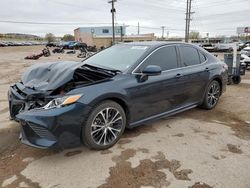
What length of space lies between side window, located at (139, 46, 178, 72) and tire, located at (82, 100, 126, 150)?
873mm

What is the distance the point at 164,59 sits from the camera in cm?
445

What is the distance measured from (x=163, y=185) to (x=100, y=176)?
2.46ft

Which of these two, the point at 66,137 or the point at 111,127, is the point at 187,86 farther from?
the point at 66,137

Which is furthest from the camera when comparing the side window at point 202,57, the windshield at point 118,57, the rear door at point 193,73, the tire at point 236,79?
the tire at point 236,79

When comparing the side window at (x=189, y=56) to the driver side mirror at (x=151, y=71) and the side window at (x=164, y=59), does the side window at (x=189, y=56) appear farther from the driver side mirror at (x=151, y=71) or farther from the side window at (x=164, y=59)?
the driver side mirror at (x=151, y=71)

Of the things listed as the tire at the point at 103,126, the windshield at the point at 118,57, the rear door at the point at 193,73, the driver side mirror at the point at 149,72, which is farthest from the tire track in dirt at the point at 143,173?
the rear door at the point at 193,73

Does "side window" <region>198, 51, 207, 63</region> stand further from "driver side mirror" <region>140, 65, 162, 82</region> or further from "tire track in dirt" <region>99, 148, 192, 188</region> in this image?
"tire track in dirt" <region>99, 148, 192, 188</region>

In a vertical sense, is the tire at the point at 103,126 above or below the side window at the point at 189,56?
below

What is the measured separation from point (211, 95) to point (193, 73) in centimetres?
99

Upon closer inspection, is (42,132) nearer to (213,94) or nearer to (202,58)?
(202,58)

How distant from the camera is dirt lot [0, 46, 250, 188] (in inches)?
115

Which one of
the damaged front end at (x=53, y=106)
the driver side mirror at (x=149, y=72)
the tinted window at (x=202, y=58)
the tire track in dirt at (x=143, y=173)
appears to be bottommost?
the tire track in dirt at (x=143, y=173)

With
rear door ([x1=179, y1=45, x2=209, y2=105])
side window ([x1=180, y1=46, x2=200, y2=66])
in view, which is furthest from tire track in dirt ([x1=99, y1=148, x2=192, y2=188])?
side window ([x1=180, y1=46, x2=200, y2=66])

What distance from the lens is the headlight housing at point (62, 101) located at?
3.21m
